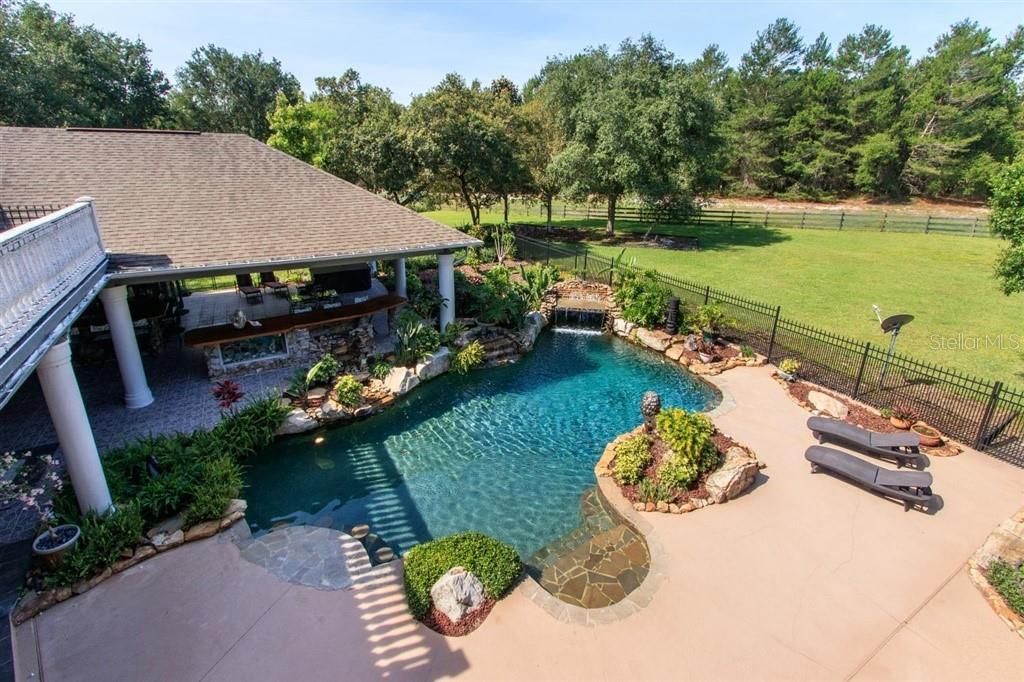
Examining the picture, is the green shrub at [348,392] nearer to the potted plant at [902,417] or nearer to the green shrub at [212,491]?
the green shrub at [212,491]

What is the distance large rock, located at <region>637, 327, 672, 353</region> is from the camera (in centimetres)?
1700

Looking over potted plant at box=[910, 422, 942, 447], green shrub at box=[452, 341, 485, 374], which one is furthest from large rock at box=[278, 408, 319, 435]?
potted plant at box=[910, 422, 942, 447]

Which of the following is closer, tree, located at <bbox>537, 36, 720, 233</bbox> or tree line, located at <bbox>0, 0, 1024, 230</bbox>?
tree, located at <bbox>537, 36, 720, 233</bbox>

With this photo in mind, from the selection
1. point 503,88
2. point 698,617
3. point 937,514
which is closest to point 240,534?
point 698,617

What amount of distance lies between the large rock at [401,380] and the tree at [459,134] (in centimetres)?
1864

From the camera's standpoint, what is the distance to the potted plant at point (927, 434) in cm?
1077

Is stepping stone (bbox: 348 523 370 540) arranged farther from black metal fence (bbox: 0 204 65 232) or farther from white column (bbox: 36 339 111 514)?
black metal fence (bbox: 0 204 65 232)

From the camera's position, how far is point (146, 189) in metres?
12.9

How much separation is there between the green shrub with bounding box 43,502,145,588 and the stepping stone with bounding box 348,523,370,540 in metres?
3.26

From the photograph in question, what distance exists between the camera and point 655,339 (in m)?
17.3

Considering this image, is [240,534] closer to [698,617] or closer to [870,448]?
[698,617]

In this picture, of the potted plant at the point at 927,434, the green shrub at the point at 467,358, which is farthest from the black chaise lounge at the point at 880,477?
the green shrub at the point at 467,358

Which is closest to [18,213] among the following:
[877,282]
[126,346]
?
[126,346]

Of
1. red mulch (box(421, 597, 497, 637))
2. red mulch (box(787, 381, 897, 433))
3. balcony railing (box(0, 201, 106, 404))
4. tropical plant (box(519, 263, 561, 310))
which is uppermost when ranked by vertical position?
balcony railing (box(0, 201, 106, 404))
